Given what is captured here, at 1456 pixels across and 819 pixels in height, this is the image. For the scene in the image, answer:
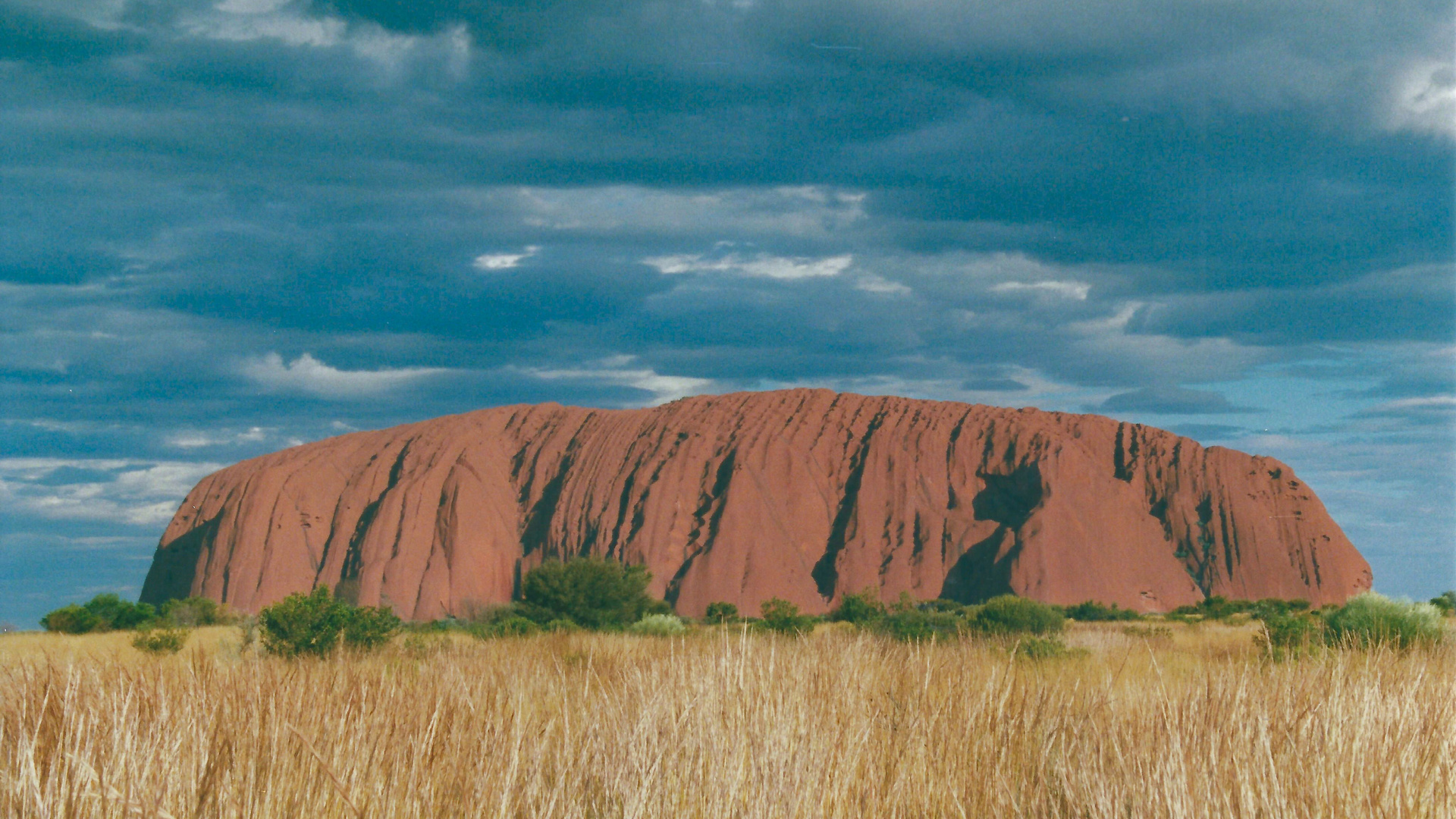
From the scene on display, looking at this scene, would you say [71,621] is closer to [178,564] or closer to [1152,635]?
[1152,635]

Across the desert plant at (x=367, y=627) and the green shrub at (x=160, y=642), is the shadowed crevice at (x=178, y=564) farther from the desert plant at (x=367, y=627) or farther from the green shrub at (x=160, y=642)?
the desert plant at (x=367, y=627)

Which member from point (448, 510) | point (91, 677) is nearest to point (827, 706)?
point (91, 677)

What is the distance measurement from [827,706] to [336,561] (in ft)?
235

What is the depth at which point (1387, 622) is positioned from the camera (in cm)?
1553

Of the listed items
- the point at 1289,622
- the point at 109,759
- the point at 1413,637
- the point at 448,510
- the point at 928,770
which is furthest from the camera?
the point at 448,510

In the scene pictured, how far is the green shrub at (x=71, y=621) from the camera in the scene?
3319 cm

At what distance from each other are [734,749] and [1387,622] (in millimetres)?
15251

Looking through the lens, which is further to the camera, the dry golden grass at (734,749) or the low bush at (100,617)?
the low bush at (100,617)

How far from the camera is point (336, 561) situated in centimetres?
7075

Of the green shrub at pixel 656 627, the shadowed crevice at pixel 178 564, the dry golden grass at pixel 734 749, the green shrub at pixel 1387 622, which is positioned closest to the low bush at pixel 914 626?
the green shrub at pixel 656 627

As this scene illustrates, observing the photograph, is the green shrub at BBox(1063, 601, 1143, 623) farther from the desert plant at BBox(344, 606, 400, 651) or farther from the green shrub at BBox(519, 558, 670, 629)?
the desert plant at BBox(344, 606, 400, 651)

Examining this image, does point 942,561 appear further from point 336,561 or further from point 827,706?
point 827,706

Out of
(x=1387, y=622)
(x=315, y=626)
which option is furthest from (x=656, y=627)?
(x=1387, y=622)

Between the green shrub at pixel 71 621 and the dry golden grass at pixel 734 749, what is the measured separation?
31430mm
